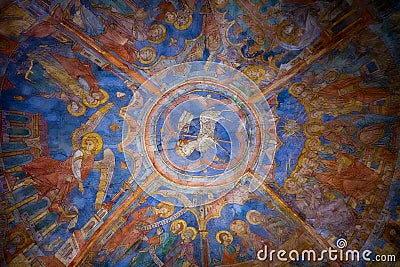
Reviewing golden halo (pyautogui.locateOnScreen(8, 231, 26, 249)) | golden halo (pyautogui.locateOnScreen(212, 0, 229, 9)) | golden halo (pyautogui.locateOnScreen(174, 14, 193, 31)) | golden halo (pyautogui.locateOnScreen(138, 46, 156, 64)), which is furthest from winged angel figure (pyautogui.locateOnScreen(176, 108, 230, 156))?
golden halo (pyautogui.locateOnScreen(8, 231, 26, 249))

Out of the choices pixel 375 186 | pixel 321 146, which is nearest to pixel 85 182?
pixel 321 146

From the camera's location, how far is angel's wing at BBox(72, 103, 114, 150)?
9.53 meters

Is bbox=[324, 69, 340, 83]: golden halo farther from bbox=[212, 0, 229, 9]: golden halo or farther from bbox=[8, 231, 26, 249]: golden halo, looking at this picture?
bbox=[8, 231, 26, 249]: golden halo

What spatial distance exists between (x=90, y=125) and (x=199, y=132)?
2720 millimetres

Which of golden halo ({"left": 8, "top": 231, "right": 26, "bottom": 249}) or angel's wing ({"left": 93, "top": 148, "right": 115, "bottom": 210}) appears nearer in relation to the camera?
golden halo ({"left": 8, "top": 231, "right": 26, "bottom": 249})

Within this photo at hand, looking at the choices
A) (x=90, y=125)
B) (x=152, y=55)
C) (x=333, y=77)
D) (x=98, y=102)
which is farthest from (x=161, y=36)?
(x=333, y=77)

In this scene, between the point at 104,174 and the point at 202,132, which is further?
the point at 202,132

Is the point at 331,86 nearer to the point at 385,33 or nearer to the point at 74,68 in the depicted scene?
the point at 385,33

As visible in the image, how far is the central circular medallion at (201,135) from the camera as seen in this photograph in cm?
1010

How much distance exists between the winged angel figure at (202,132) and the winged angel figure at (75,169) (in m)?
1.81

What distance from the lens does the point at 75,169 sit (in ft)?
31.6

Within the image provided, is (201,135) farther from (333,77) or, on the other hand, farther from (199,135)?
(333,77)

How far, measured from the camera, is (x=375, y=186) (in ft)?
30.9

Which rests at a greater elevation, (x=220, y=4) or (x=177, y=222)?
(x=220, y=4)
